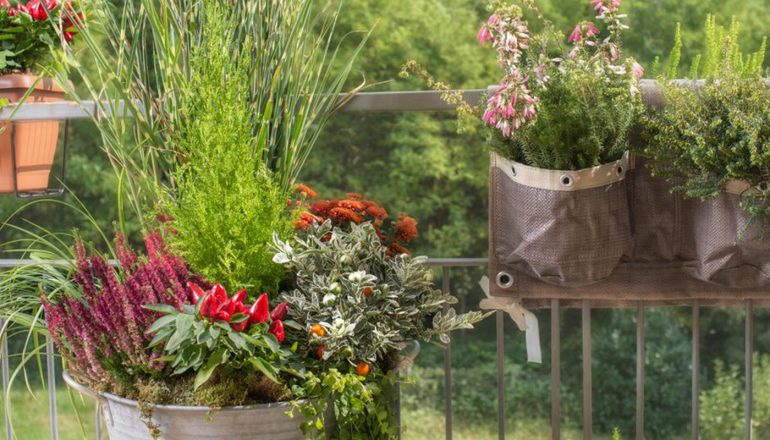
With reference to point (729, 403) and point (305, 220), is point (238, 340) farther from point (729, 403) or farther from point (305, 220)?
point (729, 403)

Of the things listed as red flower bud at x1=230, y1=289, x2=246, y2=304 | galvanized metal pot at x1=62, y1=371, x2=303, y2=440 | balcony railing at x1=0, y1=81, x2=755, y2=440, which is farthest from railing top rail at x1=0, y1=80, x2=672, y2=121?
galvanized metal pot at x1=62, y1=371, x2=303, y2=440

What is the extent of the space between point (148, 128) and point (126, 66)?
0.25m

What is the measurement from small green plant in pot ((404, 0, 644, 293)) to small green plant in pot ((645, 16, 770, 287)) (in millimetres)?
100

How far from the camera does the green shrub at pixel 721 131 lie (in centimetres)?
197

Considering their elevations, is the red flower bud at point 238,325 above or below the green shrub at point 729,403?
above

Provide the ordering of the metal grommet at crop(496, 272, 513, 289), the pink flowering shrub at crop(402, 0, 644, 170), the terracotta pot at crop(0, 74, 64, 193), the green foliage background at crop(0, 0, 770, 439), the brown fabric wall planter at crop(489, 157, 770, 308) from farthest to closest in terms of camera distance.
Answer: the green foliage background at crop(0, 0, 770, 439), the terracotta pot at crop(0, 74, 64, 193), the metal grommet at crop(496, 272, 513, 289), the brown fabric wall planter at crop(489, 157, 770, 308), the pink flowering shrub at crop(402, 0, 644, 170)

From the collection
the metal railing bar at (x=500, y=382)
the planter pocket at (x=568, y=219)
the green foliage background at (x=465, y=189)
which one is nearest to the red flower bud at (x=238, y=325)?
the planter pocket at (x=568, y=219)

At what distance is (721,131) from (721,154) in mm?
49

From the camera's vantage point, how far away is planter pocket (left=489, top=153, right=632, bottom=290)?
2.09m

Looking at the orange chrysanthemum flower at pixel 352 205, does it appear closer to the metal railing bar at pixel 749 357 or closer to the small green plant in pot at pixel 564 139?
the small green plant in pot at pixel 564 139

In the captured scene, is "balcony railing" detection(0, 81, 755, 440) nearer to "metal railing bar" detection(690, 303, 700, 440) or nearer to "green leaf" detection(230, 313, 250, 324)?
"metal railing bar" detection(690, 303, 700, 440)

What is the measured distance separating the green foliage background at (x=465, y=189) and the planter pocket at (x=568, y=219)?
7.71 metres

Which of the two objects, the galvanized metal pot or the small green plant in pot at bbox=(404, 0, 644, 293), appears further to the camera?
the small green plant in pot at bbox=(404, 0, 644, 293)

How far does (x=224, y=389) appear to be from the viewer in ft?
6.26
